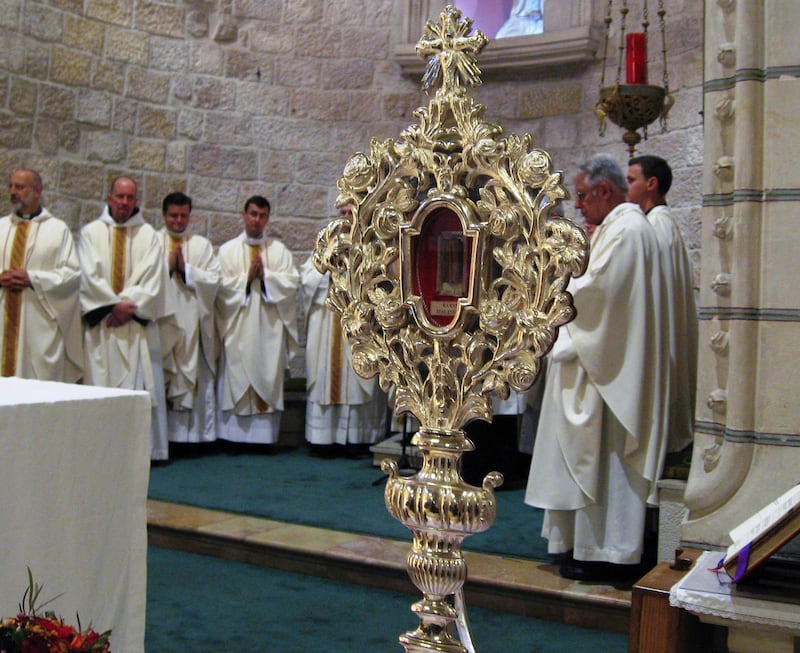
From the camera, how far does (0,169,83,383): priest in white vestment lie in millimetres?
6625

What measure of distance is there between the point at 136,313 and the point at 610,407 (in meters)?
3.97

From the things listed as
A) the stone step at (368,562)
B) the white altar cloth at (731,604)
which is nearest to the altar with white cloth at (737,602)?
the white altar cloth at (731,604)

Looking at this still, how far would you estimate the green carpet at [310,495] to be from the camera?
5074mm

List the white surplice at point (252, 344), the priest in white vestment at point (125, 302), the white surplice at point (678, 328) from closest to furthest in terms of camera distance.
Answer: the white surplice at point (678, 328) < the priest in white vestment at point (125, 302) < the white surplice at point (252, 344)

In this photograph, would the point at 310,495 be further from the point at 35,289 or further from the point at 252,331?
the point at 35,289

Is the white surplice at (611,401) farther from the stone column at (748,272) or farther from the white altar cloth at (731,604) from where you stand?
the white altar cloth at (731,604)

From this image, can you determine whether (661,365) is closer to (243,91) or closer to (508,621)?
(508,621)

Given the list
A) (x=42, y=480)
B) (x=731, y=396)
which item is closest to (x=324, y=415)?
(x=731, y=396)

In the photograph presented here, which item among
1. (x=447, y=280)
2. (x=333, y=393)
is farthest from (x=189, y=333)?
(x=447, y=280)

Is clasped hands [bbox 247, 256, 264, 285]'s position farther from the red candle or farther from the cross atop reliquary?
the cross atop reliquary

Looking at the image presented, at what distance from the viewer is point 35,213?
270 inches

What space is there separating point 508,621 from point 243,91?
21.3 feet

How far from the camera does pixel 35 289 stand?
21.8 feet

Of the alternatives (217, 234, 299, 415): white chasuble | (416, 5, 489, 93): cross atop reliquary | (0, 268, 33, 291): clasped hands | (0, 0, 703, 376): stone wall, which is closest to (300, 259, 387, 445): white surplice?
(217, 234, 299, 415): white chasuble
